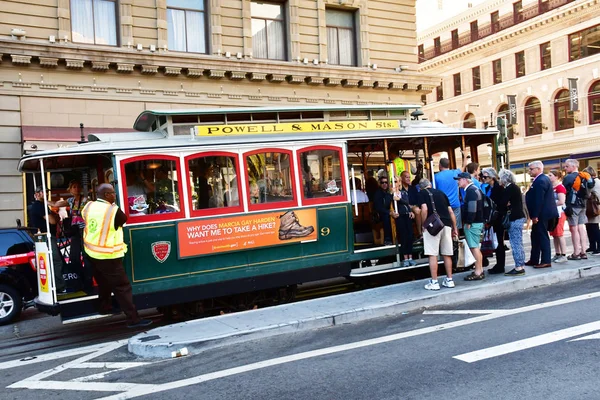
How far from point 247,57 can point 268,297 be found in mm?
12253

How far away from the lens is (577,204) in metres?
10.7

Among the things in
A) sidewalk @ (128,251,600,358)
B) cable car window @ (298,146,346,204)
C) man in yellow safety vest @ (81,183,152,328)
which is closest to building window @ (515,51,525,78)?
sidewalk @ (128,251,600,358)

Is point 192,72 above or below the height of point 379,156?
above

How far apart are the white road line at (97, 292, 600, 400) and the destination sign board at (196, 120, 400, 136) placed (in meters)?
3.92

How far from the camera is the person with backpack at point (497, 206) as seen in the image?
9430 mm

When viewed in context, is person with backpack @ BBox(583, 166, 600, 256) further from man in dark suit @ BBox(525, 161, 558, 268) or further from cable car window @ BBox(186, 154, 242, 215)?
cable car window @ BBox(186, 154, 242, 215)

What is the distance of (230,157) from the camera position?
27.9 feet

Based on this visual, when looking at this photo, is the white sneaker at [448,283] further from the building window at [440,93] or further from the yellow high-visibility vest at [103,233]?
the building window at [440,93]

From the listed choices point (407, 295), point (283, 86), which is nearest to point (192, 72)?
point (283, 86)

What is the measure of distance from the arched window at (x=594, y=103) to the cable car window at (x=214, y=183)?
107 ft

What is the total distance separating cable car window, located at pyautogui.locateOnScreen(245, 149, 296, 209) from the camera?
28.3 feet

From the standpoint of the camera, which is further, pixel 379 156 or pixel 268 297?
pixel 379 156

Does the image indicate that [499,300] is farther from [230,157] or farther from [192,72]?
[192,72]

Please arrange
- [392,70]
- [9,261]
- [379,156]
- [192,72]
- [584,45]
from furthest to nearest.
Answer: [584,45] < [392,70] < [192,72] < [379,156] < [9,261]
